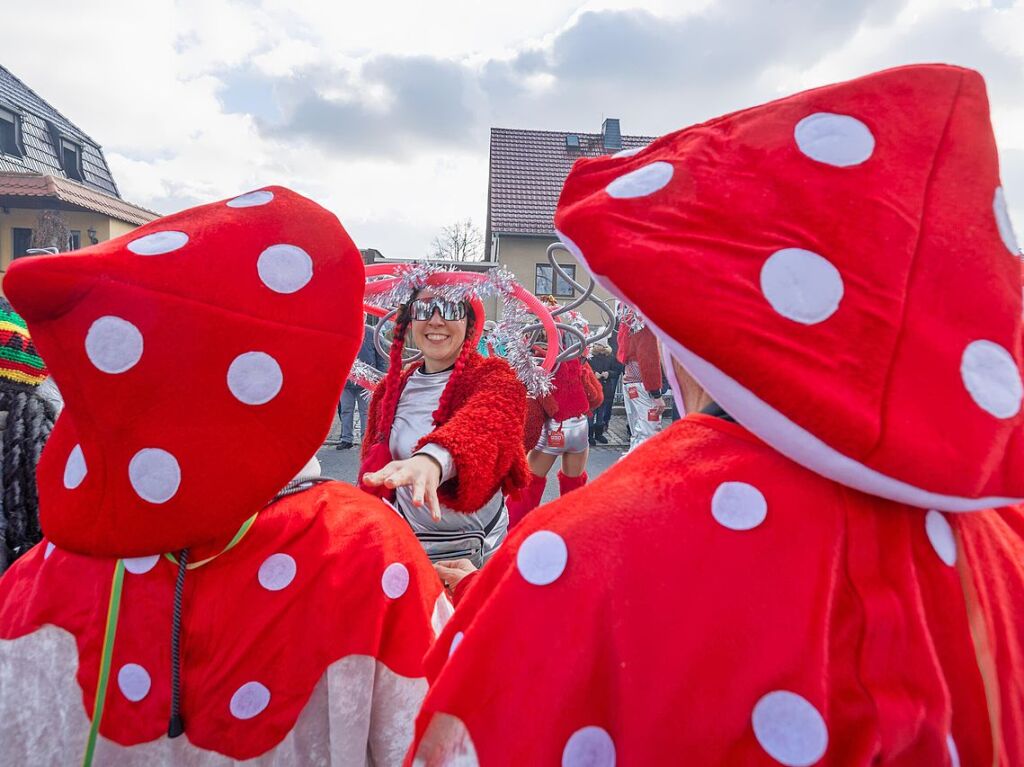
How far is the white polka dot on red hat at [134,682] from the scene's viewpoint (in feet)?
3.26

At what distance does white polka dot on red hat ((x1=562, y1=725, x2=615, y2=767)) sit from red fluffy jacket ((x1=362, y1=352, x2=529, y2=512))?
92cm

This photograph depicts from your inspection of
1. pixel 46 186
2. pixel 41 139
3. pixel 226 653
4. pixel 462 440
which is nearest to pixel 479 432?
pixel 462 440

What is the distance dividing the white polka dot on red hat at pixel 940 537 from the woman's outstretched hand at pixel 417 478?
0.74m

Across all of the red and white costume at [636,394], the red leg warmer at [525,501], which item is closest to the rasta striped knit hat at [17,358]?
the red leg warmer at [525,501]

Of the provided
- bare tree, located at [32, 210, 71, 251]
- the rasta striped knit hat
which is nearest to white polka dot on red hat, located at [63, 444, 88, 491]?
the rasta striped knit hat

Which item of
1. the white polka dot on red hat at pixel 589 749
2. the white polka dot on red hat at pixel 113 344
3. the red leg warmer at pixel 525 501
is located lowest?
the red leg warmer at pixel 525 501

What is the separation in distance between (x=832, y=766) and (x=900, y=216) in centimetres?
50

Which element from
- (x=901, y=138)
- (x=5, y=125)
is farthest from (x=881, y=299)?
(x=5, y=125)

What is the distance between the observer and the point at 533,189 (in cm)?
1736

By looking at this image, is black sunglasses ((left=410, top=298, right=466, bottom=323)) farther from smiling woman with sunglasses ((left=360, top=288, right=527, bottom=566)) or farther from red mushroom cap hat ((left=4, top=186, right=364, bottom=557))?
red mushroom cap hat ((left=4, top=186, right=364, bottom=557))

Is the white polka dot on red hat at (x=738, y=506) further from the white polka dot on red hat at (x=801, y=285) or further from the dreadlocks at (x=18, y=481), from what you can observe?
the dreadlocks at (x=18, y=481)

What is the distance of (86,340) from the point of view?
0.83 meters

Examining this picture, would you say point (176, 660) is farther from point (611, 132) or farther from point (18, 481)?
point (611, 132)

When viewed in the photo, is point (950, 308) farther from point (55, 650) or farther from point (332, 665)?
point (55, 650)
